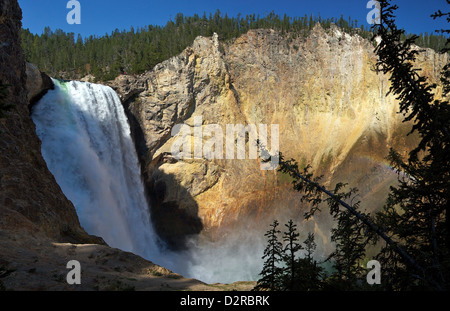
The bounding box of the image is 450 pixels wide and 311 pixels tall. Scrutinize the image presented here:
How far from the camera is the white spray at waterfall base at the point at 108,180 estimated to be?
68.8 feet

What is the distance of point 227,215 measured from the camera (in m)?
35.0

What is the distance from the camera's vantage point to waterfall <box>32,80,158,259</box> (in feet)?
68.2

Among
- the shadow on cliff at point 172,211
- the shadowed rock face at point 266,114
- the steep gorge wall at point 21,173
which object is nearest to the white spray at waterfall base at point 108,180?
the shadow on cliff at point 172,211

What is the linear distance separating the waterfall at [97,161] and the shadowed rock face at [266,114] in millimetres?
4170

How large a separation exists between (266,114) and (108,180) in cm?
2596

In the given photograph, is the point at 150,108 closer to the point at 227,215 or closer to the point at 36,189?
the point at 227,215

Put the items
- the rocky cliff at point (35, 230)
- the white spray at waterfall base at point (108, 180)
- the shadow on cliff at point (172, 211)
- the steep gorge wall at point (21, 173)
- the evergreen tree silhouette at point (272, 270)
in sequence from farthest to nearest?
the shadow on cliff at point (172, 211) < the white spray at waterfall base at point (108, 180) < the steep gorge wall at point (21, 173) < the rocky cliff at point (35, 230) < the evergreen tree silhouette at point (272, 270)

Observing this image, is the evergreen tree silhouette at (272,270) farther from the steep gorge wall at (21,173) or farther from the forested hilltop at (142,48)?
the forested hilltop at (142,48)

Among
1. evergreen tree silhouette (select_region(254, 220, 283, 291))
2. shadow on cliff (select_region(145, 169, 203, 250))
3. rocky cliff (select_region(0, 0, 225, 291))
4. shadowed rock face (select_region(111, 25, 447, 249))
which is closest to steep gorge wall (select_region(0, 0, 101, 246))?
rocky cliff (select_region(0, 0, 225, 291))

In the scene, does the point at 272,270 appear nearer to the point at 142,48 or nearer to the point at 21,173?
the point at 21,173

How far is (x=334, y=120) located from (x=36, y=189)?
39778 millimetres

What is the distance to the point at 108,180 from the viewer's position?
24266mm

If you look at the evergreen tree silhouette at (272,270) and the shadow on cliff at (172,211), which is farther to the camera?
the shadow on cliff at (172,211)

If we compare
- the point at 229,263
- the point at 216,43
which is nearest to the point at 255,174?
the point at 229,263
